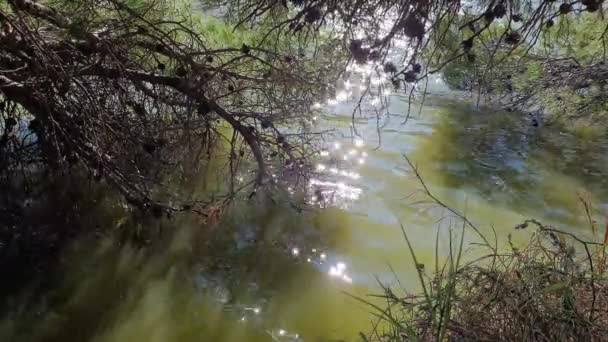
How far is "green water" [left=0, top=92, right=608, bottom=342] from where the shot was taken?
420 cm

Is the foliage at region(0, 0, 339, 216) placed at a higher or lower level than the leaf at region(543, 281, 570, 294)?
higher

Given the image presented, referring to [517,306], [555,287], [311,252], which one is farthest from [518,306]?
[311,252]

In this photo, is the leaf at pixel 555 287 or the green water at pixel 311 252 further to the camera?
the green water at pixel 311 252

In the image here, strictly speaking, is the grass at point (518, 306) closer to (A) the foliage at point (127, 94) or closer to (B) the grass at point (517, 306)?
(B) the grass at point (517, 306)

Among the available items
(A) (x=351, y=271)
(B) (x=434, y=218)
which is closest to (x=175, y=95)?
(A) (x=351, y=271)

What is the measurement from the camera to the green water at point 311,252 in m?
4.20

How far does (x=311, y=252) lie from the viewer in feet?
17.3

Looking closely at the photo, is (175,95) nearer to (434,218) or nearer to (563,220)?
(434,218)

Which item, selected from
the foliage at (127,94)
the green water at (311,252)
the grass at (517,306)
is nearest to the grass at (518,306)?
the grass at (517,306)

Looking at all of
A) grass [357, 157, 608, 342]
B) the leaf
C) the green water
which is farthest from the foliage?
the leaf

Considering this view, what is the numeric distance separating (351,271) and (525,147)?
4.46m

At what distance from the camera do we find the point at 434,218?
596cm

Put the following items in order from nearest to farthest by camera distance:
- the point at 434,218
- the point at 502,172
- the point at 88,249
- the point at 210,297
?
the point at 210,297 → the point at 88,249 → the point at 434,218 → the point at 502,172

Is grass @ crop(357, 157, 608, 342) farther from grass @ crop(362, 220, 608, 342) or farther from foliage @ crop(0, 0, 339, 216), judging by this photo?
foliage @ crop(0, 0, 339, 216)
